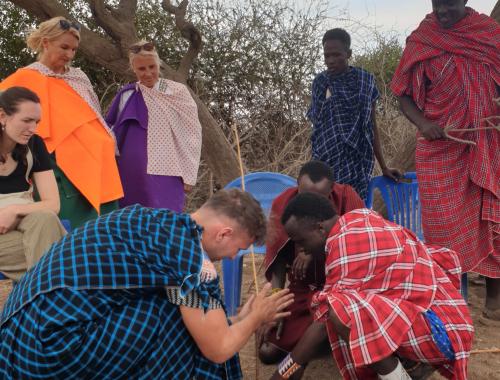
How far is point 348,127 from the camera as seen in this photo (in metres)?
3.63

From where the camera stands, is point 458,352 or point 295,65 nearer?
point 458,352

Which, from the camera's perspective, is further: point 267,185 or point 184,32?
point 184,32

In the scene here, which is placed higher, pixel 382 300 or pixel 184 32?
pixel 184 32

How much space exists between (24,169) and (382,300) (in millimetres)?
1870

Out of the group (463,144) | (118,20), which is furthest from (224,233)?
(118,20)

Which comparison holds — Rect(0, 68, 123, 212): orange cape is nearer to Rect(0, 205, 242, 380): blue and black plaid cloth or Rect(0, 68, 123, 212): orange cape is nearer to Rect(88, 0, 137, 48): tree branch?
Rect(0, 205, 242, 380): blue and black plaid cloth

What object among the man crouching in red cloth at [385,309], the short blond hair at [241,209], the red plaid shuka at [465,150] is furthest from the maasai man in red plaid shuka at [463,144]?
the short blond hair at [241,209]

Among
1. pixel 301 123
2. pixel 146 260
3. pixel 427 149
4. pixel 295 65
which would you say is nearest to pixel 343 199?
pixel 427 149

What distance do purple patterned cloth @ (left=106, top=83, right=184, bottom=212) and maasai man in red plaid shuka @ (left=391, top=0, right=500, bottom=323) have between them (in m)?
1.68

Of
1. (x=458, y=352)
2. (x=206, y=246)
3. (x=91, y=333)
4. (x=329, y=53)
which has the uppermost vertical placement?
(x=329, y=53)

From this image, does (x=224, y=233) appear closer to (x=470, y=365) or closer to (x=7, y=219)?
(x=7, y=219)

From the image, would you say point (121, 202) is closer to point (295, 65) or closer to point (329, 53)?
point (329, 53)

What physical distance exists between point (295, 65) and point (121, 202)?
4050 mm

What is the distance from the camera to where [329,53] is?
3.64m
